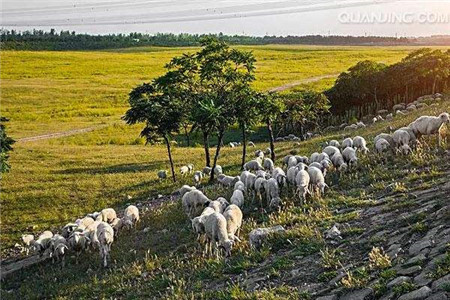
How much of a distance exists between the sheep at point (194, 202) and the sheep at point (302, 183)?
372cm

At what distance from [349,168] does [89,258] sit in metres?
9.59

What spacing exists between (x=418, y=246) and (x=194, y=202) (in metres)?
10.0

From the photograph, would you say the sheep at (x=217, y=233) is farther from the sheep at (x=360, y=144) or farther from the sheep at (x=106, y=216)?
the sheep at (x=360, y=144)

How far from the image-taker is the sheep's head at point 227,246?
506 inches

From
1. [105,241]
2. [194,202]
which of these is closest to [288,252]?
[105,241]

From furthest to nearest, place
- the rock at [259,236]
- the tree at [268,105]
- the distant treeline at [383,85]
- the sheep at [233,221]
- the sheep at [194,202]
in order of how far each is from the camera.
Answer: the distant treeline at [383,85] < the tree at [268,105] < the sheep at [194,202] < the sheep at [233,221] < the rock at [259,236]

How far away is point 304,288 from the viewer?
32.0 ft

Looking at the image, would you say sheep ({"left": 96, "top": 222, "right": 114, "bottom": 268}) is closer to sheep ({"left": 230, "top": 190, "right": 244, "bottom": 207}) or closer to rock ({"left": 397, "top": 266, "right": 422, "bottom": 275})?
sheep ({"left": 230, "top": 190, "right": 244, "bottom": 207})

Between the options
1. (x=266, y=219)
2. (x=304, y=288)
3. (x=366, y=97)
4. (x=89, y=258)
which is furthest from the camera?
(x=366, y=97)

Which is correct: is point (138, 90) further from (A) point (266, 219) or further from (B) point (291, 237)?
(B) point (291, 237)

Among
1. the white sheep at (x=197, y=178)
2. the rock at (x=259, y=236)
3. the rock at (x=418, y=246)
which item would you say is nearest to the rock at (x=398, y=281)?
the rock at (x=418, y=246)

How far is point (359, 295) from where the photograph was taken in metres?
8.68

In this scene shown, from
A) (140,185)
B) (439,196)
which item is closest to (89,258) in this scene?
(439,196)

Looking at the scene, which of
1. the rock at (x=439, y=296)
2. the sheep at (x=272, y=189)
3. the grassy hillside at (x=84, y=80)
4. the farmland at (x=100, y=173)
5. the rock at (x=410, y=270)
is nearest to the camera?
the rock at (x=439, y=296)
